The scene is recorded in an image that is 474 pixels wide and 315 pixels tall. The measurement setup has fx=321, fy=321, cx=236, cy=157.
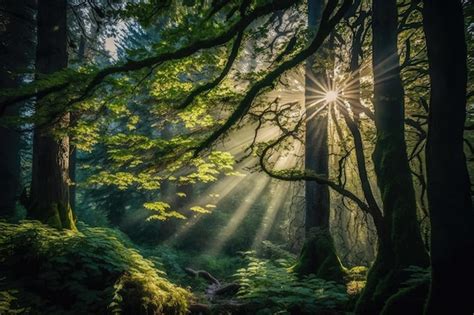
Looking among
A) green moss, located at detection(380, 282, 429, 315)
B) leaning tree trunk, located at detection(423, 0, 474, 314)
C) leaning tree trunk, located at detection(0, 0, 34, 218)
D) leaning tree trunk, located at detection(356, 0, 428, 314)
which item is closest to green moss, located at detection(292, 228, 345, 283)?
leaning tree trunk, located at detection(356, 0, 428, 314)

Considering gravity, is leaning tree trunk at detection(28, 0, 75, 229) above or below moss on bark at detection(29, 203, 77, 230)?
above

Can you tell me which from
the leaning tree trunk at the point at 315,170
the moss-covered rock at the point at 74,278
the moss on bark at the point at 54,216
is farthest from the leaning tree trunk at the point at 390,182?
the moss on bark at the point at 54,216

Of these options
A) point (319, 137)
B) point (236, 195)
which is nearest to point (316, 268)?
point (319, 137)

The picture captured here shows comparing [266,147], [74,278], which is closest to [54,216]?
[74,278]

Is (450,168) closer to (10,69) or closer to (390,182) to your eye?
(390,182)

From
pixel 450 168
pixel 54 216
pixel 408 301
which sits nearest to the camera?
pixel 450 168

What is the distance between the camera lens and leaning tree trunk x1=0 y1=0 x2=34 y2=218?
1183 centimetres

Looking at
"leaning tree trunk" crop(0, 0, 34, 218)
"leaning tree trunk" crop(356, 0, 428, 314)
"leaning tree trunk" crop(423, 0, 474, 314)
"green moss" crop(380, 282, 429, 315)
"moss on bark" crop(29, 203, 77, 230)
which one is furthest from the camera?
"leaning tree trunk" crop(0, 0, 34, 218)

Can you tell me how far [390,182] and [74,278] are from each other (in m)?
5.10

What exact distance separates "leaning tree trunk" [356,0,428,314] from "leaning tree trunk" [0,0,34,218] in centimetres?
1159

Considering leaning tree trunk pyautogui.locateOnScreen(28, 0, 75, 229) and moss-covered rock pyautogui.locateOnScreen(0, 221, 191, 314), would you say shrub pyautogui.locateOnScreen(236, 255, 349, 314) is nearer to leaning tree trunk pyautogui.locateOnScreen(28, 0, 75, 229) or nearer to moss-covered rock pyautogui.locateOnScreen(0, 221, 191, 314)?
moss-covered rock pyautogui.locateOnScreen(0, 221, 191, 314)

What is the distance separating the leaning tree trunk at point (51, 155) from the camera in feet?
24.4

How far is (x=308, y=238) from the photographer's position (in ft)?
27.3

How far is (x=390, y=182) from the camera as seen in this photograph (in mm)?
5219
